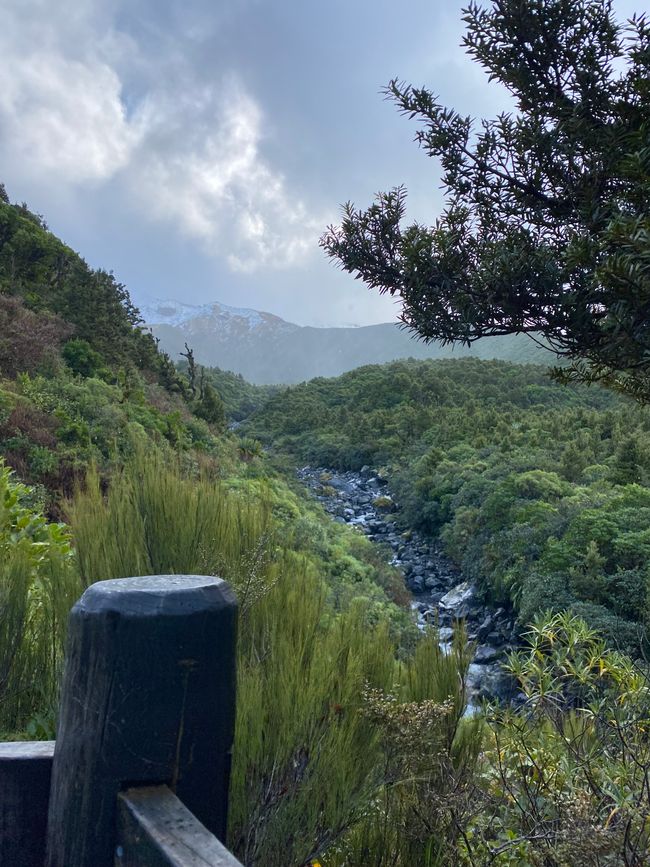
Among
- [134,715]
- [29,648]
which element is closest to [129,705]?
[134,715]

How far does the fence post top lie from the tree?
102 inches

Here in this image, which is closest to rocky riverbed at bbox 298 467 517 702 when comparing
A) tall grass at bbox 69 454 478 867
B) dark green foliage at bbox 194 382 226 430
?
tall grass at bbox 69 454 478 867

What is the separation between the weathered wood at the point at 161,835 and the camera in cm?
90

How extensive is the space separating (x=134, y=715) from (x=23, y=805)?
1.09 ft

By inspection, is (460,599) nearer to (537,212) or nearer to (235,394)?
(537,212)

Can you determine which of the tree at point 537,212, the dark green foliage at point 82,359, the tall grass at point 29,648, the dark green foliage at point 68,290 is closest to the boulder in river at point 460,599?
the tree at point 537,212

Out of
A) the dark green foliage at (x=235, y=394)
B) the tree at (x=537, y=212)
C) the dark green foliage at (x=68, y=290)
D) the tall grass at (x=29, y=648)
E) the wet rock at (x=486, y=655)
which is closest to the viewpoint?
the tall grass at (x=29, y=648)

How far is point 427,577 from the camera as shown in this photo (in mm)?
12852

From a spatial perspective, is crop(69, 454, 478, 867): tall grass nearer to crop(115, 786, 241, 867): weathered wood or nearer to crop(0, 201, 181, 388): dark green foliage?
crop(115, 786, 241, 867): weathered wood

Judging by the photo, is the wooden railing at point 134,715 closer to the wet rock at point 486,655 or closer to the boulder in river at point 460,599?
the wet rock at point 486,655

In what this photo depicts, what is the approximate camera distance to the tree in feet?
11.3

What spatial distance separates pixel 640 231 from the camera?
99.8 inches

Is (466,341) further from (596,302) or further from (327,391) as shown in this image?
(327,391)

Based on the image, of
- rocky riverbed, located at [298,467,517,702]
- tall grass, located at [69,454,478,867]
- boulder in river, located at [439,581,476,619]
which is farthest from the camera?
boulder in river, located at [439,581,476,619]
